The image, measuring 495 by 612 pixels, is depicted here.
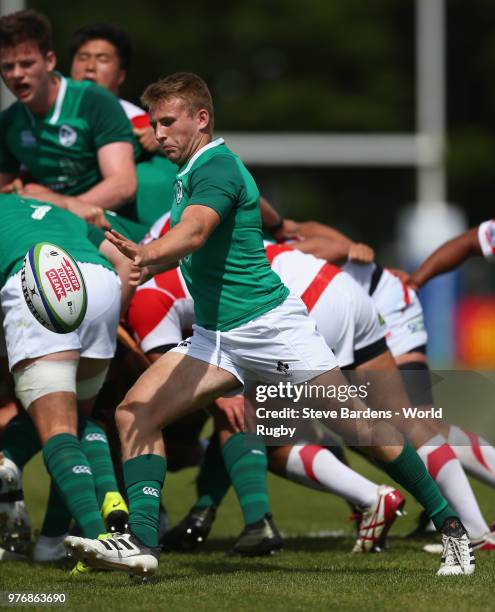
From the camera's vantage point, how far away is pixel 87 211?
6.53 metres

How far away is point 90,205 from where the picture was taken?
6.64 m

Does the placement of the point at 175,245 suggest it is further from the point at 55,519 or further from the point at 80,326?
the point at 55,519

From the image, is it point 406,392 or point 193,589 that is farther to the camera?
point 406,392

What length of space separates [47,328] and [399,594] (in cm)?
174

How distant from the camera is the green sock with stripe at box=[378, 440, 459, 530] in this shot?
17.7 feet

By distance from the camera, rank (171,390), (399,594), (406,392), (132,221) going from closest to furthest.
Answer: (399,594), (171,390), (406,392), (132,221)

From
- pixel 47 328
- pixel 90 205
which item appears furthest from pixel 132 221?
pixel 47 328

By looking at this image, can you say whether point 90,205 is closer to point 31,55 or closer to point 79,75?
point 31,55

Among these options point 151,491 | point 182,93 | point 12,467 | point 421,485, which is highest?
point 182,93

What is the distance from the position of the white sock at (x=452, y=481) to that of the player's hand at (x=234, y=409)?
86 cm

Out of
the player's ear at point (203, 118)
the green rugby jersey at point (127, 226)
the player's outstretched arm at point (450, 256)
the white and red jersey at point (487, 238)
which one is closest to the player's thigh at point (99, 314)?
the player's ear at point (203, 118)

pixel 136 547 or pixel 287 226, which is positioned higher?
pixel 287 226

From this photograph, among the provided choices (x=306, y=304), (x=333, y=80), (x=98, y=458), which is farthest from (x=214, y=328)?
(x=333, y=80)

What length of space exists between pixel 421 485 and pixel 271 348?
2.78 feet
